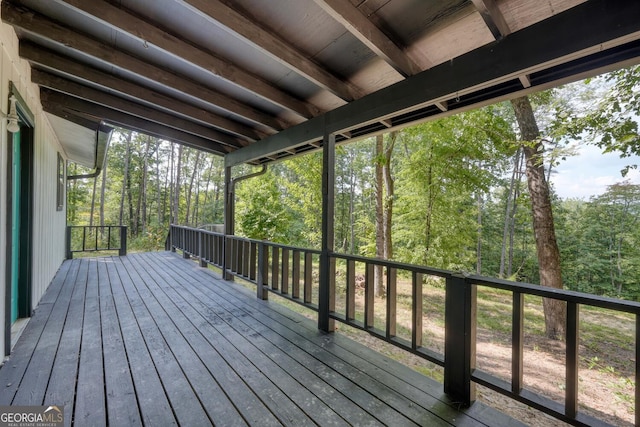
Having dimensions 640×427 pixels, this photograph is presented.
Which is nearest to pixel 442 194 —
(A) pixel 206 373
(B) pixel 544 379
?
(B) pixel 544 379

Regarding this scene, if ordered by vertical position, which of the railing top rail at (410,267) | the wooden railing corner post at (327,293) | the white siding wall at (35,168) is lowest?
the wooden railing corner post at (327,293)

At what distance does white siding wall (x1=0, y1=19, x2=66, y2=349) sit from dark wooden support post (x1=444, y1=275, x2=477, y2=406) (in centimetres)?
335

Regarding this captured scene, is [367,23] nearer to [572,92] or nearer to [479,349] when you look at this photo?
[479,349]

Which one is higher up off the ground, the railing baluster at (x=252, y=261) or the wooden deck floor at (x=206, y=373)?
the railing baluster at (x=252, y=261)

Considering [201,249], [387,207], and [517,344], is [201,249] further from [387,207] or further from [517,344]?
[517,344]

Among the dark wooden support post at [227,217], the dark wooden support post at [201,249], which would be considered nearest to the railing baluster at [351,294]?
the dark wooden support post at [227,217]

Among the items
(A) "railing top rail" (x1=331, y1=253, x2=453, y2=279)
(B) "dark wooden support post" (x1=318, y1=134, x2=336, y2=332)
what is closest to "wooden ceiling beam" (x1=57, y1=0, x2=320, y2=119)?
(B) "dark wooden support post" (x1=318, y1=134, x2=336, y2=332)

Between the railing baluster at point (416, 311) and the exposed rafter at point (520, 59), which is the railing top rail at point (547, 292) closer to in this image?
the railing baluster at point (416, 311)

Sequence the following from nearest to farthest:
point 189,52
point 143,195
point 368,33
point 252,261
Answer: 1. point 368,33
2. point 189,52
3. point 252,261
4. point 143,195

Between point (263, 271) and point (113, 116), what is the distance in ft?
10.7

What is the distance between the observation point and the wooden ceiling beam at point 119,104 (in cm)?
330

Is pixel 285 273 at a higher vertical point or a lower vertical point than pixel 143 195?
lower

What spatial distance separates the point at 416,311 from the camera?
2.22 meters

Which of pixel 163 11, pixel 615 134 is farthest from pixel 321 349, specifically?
pixel 615 134
